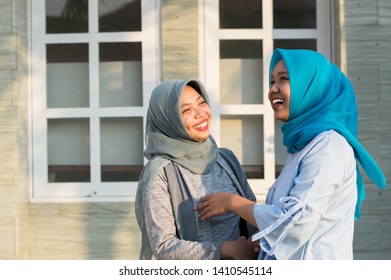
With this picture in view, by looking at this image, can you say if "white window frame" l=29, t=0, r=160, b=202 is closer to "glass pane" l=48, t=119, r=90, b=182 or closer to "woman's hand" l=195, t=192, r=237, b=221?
"glass pane" l=48, t=119, r=90, b=182

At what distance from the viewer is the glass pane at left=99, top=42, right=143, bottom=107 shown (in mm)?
4984

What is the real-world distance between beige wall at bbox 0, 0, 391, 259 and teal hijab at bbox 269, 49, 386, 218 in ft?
8.85

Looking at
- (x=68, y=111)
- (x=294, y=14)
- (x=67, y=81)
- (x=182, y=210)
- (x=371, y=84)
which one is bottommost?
(x=182, y=210)

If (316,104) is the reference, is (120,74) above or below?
above

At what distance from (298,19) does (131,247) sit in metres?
2.43

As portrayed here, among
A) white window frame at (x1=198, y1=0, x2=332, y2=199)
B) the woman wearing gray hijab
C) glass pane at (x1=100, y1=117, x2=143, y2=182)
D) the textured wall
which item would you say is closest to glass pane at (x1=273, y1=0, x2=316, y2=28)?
white window frame at (x1=198, y1=0, x2=332, y2=199)

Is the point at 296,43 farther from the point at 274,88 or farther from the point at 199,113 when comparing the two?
the point at 274,88

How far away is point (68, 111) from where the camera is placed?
16.5 ft

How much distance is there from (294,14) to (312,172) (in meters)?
3.39

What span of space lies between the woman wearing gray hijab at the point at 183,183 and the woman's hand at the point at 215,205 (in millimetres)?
42

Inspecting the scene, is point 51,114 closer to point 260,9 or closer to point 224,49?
point 224,49

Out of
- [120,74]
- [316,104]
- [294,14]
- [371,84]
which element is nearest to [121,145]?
[120,74]

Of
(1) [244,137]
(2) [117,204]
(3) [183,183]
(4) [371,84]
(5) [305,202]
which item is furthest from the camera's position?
(1) [244,137]

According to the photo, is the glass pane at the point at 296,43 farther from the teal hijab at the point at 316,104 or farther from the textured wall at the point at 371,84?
the teal hijab at the point at 316,104
